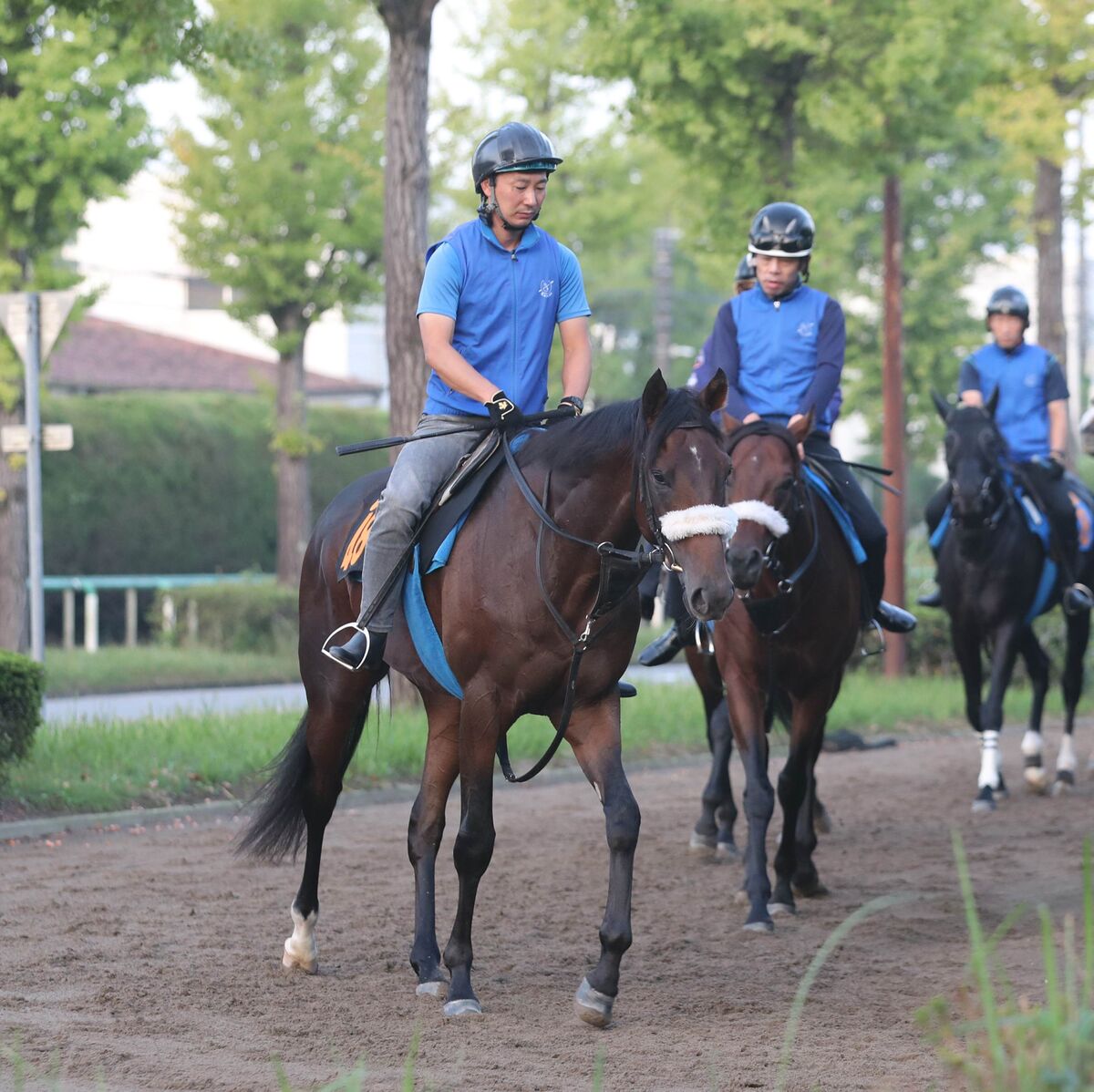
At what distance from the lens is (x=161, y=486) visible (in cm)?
2627

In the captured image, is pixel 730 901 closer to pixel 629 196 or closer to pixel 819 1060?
pixel 819 1060

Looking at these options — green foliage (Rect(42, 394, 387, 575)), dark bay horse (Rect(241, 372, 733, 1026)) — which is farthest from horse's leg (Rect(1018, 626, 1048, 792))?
green foliage (Rect(42, 394, 387, 575))

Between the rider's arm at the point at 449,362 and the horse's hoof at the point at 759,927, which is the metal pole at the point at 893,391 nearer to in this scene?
the horse's hoof at the point at 759,927

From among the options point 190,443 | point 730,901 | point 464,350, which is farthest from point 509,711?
point 190,443

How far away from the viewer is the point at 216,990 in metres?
6.18

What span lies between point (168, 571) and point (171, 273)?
31830 mm

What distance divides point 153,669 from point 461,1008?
48.5ft

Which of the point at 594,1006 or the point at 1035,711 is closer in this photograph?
the point at 594,1006

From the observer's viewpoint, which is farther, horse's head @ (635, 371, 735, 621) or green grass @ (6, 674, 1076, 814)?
green grass @ (6, 674, 1076, 814)

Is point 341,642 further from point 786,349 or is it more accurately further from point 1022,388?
point 1022,388

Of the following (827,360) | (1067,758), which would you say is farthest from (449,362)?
(1067,758)

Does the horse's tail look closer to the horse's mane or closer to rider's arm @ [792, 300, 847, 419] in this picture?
the horse's mane

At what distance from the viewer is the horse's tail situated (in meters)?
7.09

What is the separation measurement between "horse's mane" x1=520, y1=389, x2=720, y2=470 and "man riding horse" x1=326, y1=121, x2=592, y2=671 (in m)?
0.17
